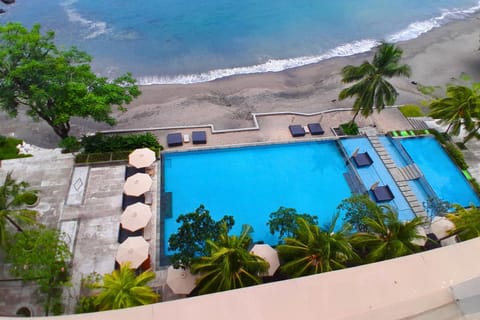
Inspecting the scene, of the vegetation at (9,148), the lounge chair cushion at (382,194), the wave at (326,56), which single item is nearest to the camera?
the lounge chair cushion at (382,194)

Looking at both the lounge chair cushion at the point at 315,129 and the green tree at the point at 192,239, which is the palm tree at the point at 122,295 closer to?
the green tree at the point at 192,239

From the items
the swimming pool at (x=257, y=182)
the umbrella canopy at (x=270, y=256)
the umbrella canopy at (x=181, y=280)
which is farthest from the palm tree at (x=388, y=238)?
the umbrella canopy at (x=181, y=280)

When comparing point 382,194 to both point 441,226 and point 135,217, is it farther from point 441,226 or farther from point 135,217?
point 135,217

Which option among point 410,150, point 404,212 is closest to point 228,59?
point 410,150

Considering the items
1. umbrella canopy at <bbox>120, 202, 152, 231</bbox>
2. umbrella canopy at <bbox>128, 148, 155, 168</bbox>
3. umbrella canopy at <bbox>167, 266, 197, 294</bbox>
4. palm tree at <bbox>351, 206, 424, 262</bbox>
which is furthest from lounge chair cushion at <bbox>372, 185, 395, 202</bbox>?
umbrella canopy at <bbox>128, 148, 155, 168</bbox>

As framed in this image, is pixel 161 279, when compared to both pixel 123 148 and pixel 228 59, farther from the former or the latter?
pixel 228 59

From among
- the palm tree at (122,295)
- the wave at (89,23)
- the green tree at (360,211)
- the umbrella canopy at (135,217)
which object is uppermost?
the wave at (89,23)
